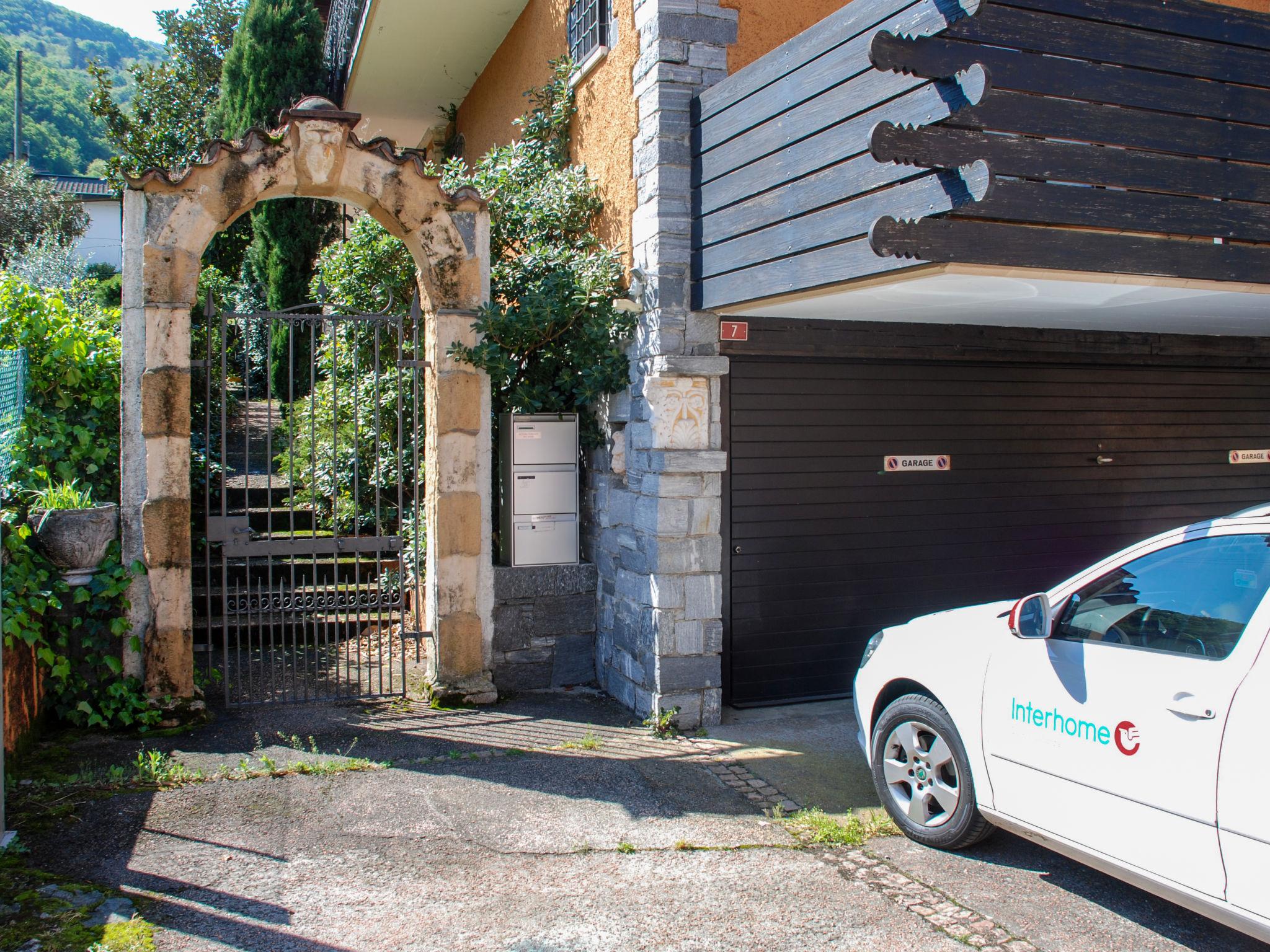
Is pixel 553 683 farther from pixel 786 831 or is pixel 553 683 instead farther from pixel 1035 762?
pixel 1035 762

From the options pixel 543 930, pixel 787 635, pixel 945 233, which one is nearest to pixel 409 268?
pixel 787 635

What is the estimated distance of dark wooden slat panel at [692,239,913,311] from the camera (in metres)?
4.85

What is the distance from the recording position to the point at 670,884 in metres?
4.41

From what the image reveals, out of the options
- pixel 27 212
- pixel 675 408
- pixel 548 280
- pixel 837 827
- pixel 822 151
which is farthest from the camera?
pixel 27 212

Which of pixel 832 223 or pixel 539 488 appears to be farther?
pixel 539 488

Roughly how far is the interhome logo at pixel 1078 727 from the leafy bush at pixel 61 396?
568 centimetres

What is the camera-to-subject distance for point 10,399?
6625 mm

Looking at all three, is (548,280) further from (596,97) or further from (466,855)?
(466,855)

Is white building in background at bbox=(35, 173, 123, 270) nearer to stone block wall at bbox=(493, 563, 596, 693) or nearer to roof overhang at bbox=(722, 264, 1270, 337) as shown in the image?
stone block wall at bbox=(493, 563, 596, 693)

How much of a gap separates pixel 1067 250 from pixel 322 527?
7756 millimetres

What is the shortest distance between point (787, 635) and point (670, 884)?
2861mm

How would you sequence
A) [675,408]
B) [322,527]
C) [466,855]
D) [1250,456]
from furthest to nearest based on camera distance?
[322,527], [1250,456], [675,408], [466,855]

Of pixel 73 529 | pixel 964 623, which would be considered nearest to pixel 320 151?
pixel 73 529

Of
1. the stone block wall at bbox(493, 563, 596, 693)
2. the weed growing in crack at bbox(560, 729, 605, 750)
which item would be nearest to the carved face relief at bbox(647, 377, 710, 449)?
the stone block wall at bbox(493, 563, 596, 693)
